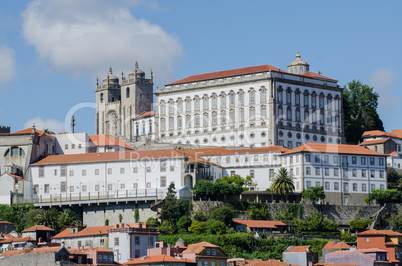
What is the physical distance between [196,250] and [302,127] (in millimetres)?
48375

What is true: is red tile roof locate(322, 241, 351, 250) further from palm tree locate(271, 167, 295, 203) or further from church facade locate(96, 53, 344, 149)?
church facade locate(96, 53, 344, 149)

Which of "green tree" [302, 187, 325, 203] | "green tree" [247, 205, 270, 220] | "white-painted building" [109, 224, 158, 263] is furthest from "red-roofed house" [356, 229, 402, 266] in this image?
"white-painted building" [109, 224, 158, 263]

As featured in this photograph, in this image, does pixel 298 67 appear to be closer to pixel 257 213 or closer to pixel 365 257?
pixel 257 213

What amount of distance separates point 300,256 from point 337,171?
23.0 meters

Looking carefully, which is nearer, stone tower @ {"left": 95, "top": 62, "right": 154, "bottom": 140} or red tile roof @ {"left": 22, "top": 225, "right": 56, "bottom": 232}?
red tile roof @ {"left": 22, "top": 225, "right": 56, "bottom": 232}

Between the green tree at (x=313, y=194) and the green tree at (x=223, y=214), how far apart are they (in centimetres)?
1127

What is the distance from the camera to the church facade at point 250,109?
127062 mm

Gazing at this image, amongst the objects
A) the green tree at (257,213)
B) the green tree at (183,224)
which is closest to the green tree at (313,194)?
the green tree at (257,213)

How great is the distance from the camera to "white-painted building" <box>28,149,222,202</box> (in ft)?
343

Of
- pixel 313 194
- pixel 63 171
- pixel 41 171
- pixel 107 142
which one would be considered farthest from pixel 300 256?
pixel 107 142

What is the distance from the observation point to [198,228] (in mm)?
95688

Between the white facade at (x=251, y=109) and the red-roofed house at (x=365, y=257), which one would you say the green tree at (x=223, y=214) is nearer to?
the red-roofed house at (x=365, y=257)

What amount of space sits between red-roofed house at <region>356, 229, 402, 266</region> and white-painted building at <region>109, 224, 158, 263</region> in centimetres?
1928

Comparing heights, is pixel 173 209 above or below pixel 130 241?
above
